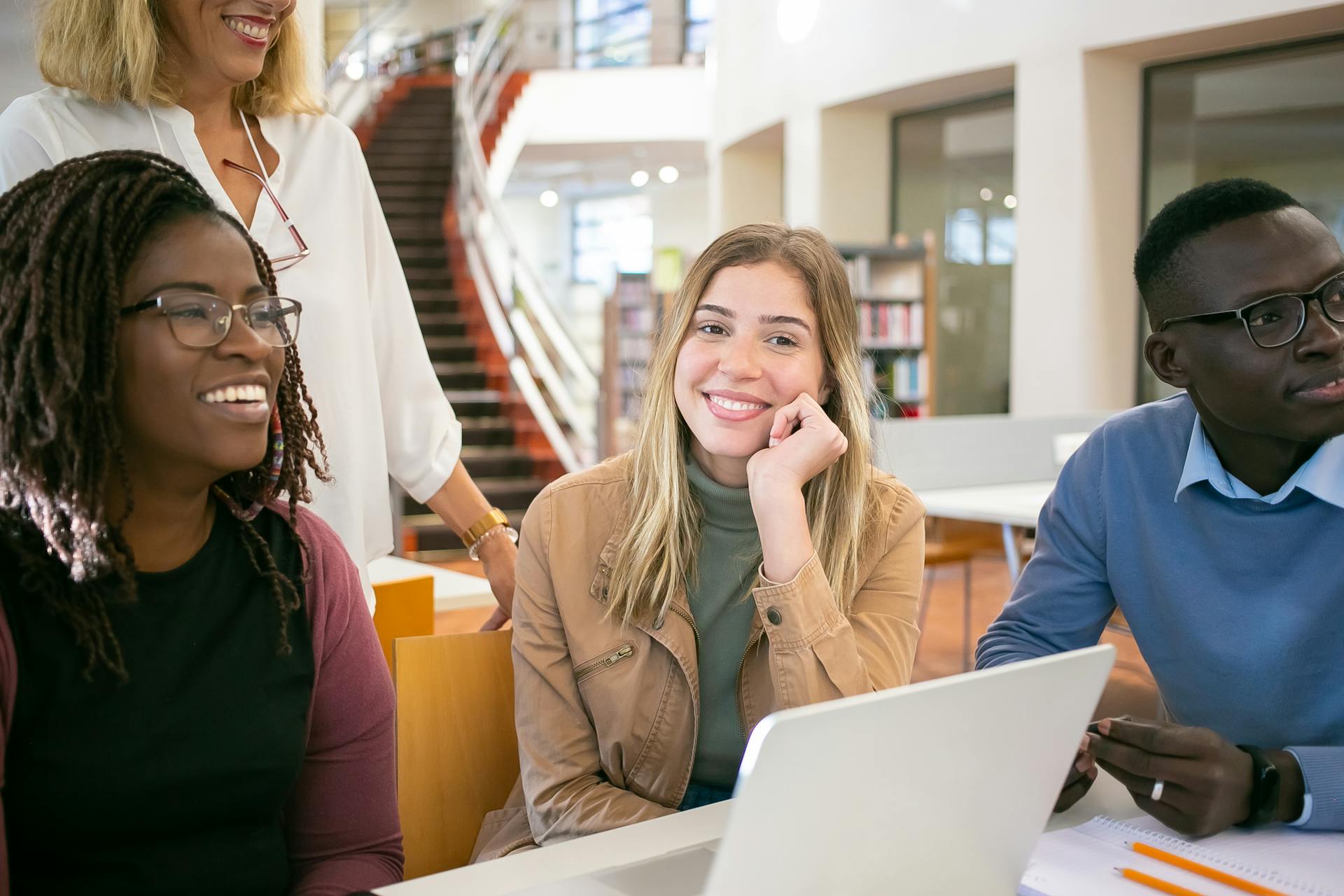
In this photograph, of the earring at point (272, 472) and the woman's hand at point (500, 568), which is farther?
the woman's hand at point (500, 568)

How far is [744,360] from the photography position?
155 cm

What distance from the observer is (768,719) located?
67 centimetres

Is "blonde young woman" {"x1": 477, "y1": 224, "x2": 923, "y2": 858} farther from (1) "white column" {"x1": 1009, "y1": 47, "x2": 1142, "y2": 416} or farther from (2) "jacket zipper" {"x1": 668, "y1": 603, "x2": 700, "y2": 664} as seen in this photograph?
(1) "white column" {"x1": 1009, "y1": 47, "x2": 1142, "y2": 416}

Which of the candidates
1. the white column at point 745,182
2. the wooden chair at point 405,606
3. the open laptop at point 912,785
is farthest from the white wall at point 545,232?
the open laptop at point 912,785

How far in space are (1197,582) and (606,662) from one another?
27.4 inches

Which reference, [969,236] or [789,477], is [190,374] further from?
[969,236]

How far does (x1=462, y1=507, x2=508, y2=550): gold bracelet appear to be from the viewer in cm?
178

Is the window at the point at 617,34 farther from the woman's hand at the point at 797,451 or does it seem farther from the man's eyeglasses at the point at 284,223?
the woman's hand at the point at 797,451

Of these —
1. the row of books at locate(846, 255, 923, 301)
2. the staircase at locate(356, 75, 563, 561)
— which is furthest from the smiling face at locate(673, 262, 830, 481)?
the row of books at locate(846, 255, 923, 301)

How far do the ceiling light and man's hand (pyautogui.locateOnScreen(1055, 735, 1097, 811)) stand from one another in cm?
808

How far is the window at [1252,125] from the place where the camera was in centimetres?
630

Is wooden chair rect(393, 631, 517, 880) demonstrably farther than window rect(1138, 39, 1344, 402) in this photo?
No

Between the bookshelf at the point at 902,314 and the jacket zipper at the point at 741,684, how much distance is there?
21.4ft

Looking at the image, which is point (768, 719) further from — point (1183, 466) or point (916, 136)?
point (916, 136)
